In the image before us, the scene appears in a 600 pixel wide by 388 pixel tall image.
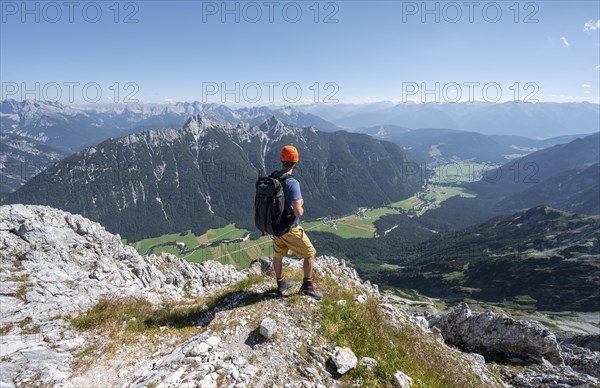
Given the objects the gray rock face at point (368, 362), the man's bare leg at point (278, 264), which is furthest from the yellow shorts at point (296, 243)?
the gray rock face at point (368, 362)

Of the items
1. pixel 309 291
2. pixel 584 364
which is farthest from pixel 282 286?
pixel 584 364

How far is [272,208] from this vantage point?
11438 millimetres

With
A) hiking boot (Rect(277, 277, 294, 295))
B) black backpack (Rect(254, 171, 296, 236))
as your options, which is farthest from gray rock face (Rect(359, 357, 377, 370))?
black backpack (Rect(254, 171, 296, 236))

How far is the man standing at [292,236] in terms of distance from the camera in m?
11.7

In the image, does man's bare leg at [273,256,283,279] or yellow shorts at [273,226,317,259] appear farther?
man's bare leg at [273,256,283,279]

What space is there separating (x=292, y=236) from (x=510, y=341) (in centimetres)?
2469

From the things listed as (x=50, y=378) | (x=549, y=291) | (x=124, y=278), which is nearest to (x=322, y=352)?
(x=50, y=378)

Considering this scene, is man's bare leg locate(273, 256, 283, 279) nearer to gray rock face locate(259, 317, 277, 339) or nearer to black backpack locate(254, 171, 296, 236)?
black backpack locate(254, 171, 296, 236)

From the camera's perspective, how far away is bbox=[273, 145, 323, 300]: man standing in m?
11.7

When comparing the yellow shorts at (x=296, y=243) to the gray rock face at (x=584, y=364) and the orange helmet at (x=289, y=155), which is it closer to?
the orange helmet at (x=289, y=155)

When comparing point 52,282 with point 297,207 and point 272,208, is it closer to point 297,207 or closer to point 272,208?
point 272,208

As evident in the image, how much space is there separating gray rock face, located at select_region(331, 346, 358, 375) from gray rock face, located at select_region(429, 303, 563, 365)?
69.0ft

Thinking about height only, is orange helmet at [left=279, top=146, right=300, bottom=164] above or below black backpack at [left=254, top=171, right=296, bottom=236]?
above

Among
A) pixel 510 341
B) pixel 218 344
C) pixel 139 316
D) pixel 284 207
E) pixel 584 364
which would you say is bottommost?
pixel 584 364
